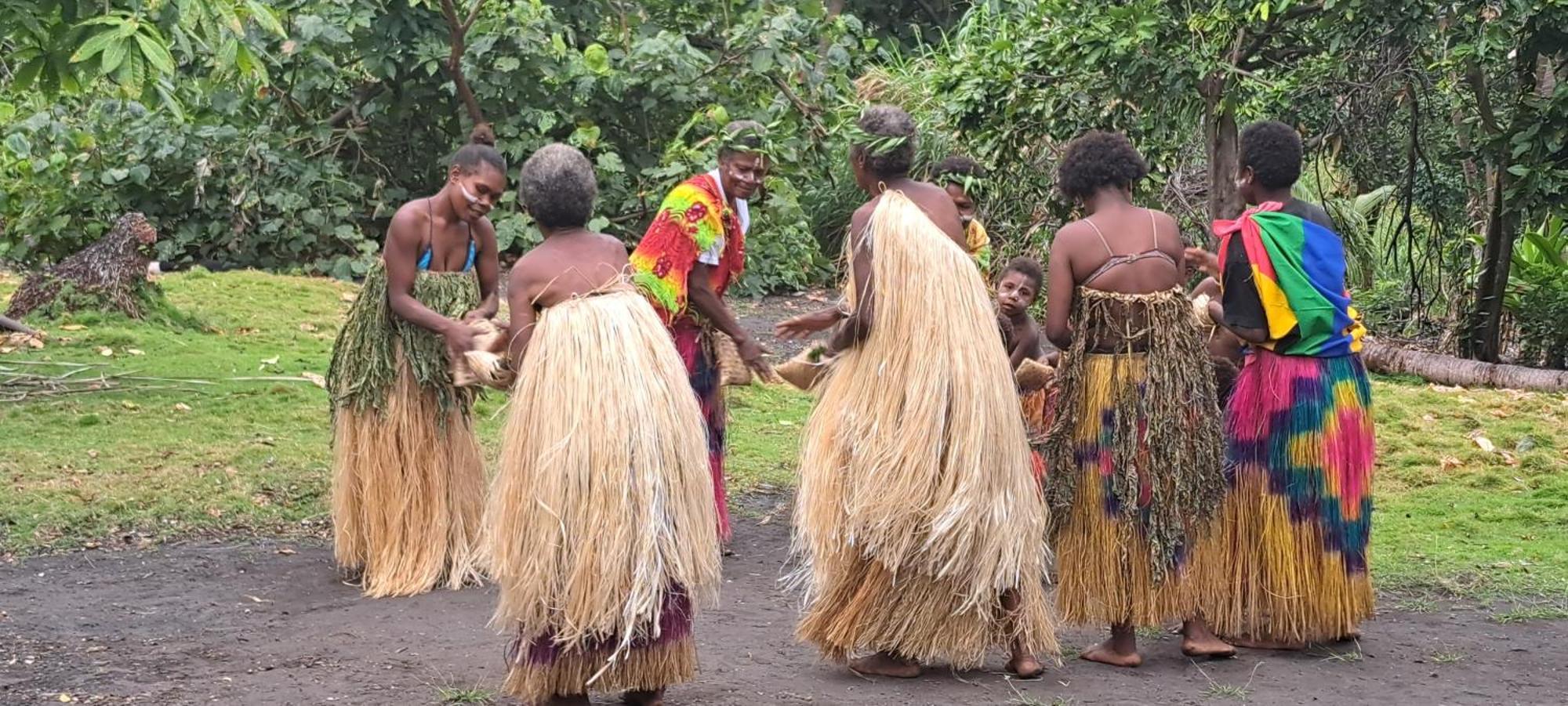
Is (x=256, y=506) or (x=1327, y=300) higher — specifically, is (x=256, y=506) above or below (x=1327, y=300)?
below

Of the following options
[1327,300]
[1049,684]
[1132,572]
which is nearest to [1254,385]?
[1327,300]

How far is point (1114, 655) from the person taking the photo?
484 cm

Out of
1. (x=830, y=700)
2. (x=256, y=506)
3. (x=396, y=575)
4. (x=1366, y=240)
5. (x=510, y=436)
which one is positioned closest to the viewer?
(x=510, y=436)

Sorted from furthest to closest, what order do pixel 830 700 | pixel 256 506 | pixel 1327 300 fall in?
pixel 256 506
pixel 1327 300
pixel 830 700

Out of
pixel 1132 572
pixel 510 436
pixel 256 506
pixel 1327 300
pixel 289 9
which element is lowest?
pixel 256 506

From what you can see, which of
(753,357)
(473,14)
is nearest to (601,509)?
(753,357)

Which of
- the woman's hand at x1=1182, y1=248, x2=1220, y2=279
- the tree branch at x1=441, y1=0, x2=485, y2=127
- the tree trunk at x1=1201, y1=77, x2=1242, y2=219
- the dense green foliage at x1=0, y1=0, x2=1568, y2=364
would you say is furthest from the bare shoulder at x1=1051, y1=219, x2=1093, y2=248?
the tree branch at x1=441, y1=0, x2=485, y2=127

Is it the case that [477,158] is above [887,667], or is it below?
above

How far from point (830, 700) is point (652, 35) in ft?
33.9

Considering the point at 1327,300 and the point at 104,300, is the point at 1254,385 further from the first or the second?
the point at 104,300

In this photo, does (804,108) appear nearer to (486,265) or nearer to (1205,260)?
(486,265)

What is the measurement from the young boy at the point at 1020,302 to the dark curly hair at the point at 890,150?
96 centimetres

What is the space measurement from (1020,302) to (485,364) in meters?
2.00

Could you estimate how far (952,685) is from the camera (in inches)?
182
